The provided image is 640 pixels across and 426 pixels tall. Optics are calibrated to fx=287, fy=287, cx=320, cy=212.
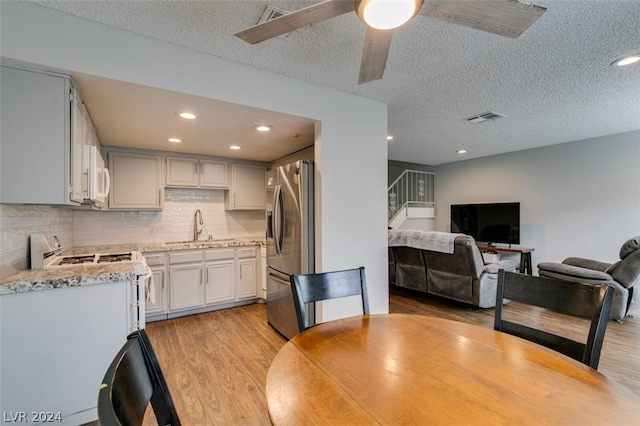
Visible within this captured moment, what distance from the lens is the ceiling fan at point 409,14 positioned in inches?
46.4

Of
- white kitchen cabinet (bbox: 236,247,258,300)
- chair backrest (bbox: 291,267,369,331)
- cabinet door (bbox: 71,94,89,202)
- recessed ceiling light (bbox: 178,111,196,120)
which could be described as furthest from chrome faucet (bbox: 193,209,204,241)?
chair backrest (bbox: 291,267,369,331)

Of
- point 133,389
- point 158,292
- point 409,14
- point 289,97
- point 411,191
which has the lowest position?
point 158,292

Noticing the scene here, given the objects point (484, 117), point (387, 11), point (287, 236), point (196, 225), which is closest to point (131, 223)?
point (196, 225)

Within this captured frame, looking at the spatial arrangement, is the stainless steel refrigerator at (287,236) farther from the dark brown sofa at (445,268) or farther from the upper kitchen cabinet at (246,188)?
the dark brown sofa at (445,268)

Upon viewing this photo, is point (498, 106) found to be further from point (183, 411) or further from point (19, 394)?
point (19, 394)

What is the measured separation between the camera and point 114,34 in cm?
179

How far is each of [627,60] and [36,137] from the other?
4.10m

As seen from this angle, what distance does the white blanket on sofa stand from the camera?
12.3ft

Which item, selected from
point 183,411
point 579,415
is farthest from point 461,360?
point 183,411

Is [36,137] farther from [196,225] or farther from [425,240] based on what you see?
[425,240]

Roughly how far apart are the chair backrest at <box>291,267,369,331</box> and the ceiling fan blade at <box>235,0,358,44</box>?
1.20 metres

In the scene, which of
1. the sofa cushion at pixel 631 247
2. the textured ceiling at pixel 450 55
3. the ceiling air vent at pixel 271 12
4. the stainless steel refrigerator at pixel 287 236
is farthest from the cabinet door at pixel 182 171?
the sofa cushion at pixel 631 247

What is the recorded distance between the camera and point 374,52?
1590 mm

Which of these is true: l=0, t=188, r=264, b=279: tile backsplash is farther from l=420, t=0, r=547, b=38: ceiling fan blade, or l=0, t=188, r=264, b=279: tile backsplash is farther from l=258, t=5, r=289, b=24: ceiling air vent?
l=420, t=0, r=547, b=38: ceiling fan blade
